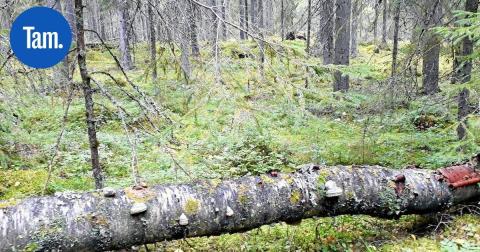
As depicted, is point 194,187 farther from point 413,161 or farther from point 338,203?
point 413,161

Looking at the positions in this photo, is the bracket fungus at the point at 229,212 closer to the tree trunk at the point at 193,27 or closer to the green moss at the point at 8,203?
the tree trunk at the point at 193,27

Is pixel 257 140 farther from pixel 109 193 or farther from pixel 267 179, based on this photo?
pixel 109 193

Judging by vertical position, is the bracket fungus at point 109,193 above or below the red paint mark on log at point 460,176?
above

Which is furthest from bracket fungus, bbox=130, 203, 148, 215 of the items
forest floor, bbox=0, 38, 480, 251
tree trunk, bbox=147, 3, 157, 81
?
tree trunk, bbox=147, 3, 157, 81

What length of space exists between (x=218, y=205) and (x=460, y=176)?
→ 2.96 meters

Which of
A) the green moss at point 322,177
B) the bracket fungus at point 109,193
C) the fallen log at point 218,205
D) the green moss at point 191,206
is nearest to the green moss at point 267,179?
the fallen log at point 218,205

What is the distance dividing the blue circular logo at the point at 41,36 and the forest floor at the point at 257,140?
44 cm

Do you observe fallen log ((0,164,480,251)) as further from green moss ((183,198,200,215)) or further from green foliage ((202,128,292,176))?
green foliage ((202,128,292,176))

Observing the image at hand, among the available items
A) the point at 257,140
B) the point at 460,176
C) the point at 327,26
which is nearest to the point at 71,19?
the point at 327,26

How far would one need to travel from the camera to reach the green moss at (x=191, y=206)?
388 cm

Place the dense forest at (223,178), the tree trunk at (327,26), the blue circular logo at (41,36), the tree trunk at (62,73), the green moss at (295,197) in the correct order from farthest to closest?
the tree trunk at (327,26) → the tree trunk at (62,73) → the green moss at (295,197) → the blue circular logo at (41,36) → the dense forest at (223,178)

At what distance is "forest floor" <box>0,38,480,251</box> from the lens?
3.98 m

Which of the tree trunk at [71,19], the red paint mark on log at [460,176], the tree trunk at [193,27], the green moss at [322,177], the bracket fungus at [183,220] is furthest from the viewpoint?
the tree trunk at [71,19]

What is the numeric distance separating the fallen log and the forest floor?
330 mm
